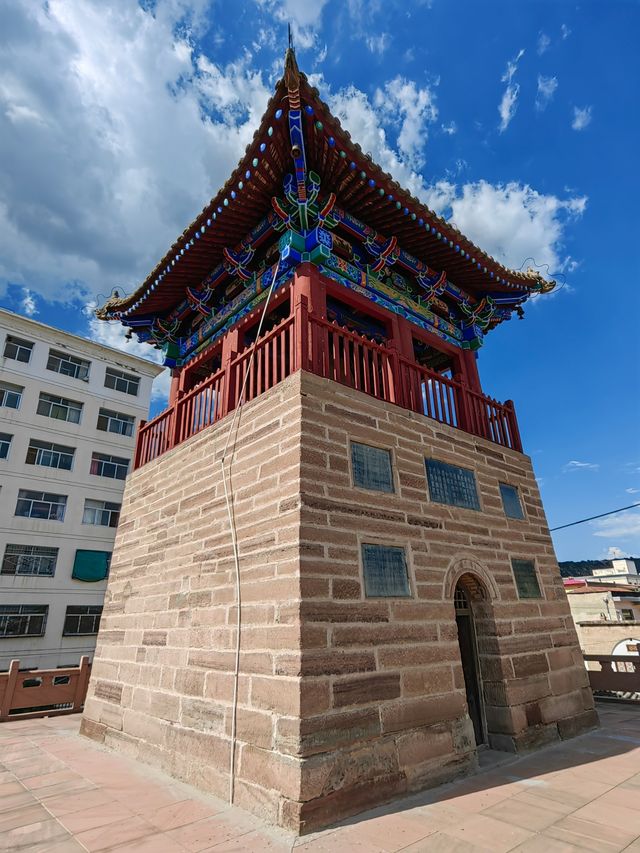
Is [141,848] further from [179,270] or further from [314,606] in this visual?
[179,270]

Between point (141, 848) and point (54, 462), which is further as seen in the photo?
point (54, 462)

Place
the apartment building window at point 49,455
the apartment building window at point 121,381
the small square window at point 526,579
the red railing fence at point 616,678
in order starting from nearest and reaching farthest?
the small square window at point 526,579 → the red railing fence at point 616,678 → the apartment building window at point 49,455 → the apartment building window at point 121,381

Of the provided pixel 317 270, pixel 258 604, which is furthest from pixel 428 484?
pixel 317 270

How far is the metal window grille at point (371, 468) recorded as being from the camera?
14.5 ft

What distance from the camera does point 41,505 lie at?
19312 millimetres

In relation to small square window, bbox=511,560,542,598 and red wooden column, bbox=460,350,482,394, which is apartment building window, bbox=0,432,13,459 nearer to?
red wooden column, bbox=460,350,482,394

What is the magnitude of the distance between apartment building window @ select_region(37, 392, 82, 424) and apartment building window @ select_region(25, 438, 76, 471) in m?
1.30

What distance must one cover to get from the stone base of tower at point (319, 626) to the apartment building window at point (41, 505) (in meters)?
15.4

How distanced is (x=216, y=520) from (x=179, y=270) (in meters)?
4.03

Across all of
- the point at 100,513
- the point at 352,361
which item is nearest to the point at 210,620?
the point at 352,361

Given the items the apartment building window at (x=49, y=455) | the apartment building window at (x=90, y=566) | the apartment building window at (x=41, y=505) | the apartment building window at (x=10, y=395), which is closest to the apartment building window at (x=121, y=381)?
the apartment building window at (x=10, y=395)

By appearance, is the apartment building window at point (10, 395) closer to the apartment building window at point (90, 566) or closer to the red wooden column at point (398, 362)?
the apartment building window at point (90, 566)

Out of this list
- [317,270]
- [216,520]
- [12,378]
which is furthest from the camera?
[12,378]

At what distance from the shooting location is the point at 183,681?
4.55m
